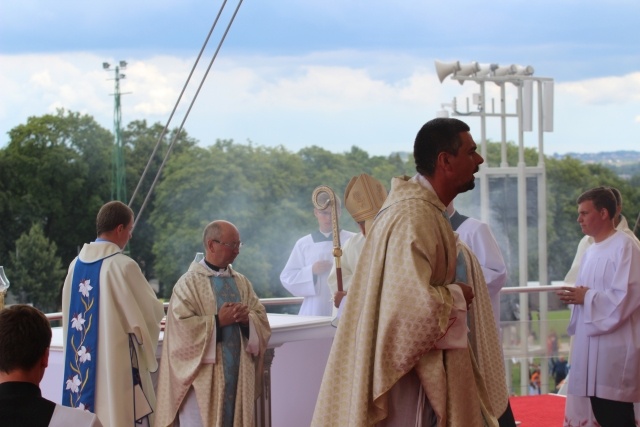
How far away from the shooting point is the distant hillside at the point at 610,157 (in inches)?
1303

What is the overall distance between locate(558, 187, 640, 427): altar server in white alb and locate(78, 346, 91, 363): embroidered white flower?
2.30m

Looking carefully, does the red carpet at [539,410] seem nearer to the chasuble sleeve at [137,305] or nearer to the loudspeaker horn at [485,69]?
the chasuble sleeve at [137,305]

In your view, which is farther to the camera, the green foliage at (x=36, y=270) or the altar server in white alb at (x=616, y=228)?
the green foliage at (x=36, y=270)

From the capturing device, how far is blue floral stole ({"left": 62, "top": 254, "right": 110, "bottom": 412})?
4578 millimetres

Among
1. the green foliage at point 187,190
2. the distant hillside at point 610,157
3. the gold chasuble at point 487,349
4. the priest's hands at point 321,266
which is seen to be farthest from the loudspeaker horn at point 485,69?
the distant hillside at point 610,157

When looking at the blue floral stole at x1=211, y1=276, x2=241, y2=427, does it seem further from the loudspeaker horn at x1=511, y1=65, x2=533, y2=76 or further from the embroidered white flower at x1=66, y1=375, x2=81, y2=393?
the loudspeaker horn at x1=511, y1=65, x2=533, y2=76

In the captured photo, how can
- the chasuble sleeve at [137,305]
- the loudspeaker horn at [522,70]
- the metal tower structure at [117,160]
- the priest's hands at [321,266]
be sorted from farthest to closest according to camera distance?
the metal tower structure at [117,160] → the loudspeaker horn at [522,70] → the priest's hands at [321,266] → the chasuble sleeve at [137,305]

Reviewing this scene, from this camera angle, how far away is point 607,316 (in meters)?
4.97

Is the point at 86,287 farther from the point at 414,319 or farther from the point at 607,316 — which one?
the point at 607,316

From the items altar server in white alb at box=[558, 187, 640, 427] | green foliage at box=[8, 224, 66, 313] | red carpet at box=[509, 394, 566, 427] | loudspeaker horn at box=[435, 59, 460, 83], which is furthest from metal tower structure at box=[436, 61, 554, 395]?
green foliage at box=[8, 224, 66, 313]

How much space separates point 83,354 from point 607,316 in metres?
2.53

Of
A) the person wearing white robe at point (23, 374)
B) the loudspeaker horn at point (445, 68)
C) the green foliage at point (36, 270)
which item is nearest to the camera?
the person wearing white robe at point (23, 374)

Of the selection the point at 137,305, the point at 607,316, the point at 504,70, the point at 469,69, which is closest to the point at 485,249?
the point at 607,316

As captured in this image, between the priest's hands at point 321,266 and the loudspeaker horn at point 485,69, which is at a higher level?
the loudspeaker horn at point 485,69
